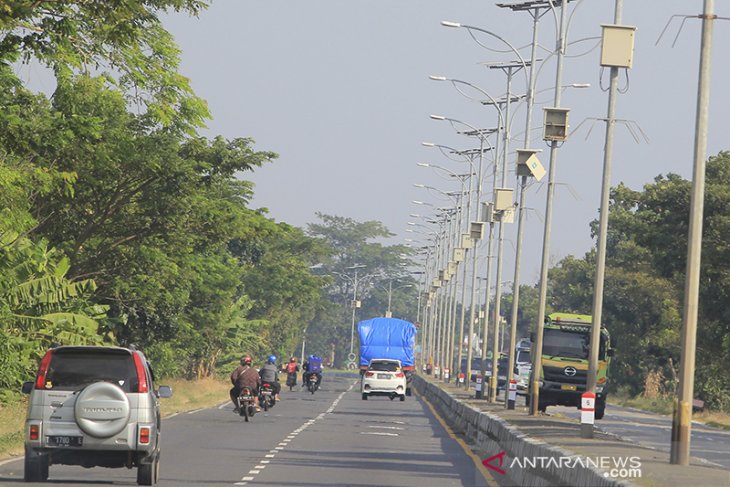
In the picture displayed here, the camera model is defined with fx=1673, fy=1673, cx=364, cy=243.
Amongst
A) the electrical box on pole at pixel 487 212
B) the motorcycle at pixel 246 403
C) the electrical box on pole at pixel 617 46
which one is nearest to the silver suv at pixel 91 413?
the electrical box on pole at pixel 617 46

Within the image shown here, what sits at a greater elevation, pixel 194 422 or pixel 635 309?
pixel 635 309

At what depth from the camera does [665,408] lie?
69688 millimetres

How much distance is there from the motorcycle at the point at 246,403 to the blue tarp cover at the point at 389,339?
39016mm

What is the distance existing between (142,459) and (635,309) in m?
69.2

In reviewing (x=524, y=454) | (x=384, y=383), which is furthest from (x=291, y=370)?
(x=524, y=454)

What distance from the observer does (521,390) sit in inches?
3091

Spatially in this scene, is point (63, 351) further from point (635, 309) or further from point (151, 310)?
point (635, 309)

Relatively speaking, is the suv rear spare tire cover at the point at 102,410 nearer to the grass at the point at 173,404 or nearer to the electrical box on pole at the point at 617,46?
the grass at the point at 173,404

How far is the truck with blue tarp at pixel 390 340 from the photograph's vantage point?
270 feet

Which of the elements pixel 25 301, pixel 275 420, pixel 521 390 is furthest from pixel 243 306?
pixel 25 301

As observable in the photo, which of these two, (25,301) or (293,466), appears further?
(25,301)

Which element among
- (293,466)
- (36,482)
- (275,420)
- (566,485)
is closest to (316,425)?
(275,420)

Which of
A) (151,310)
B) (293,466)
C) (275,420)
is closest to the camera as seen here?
(293,466)

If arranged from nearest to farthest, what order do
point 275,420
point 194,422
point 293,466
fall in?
point 293,466 → point 194,422 → point 275,420
